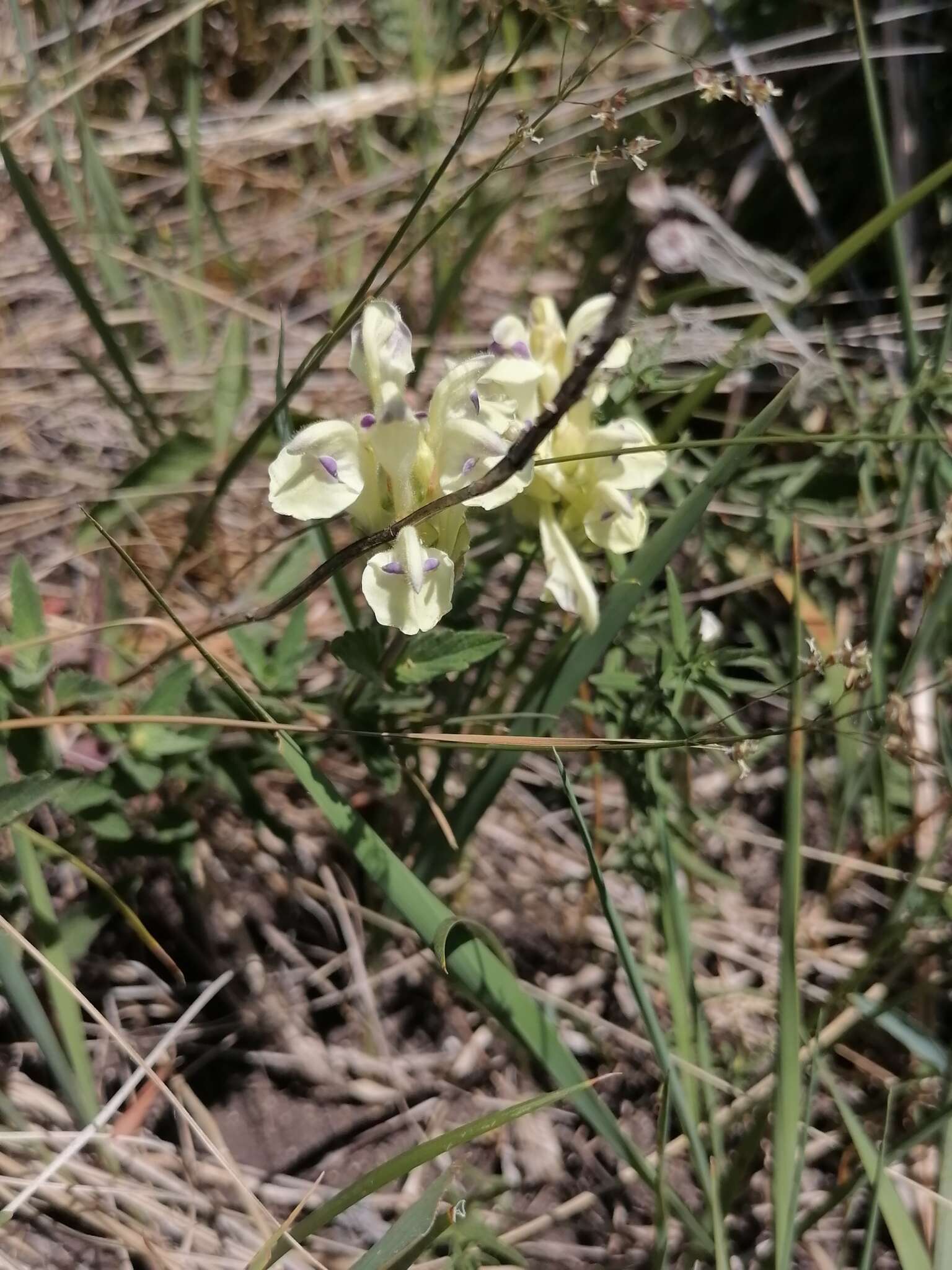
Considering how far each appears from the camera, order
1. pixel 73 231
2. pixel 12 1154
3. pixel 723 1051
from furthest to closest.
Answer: pixel 73 231, pixel 723 1051, pixel 12 1154

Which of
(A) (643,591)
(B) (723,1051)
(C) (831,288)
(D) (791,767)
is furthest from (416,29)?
(B) (723,1051)

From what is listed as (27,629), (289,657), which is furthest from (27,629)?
(289,657)

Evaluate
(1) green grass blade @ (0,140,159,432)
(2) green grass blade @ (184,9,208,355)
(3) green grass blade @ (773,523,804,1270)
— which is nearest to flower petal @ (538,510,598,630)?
(3) green grass blade @ (773,523,804,1270)

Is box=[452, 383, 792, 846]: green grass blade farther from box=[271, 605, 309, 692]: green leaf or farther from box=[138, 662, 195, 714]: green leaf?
box=[138, 662, 195, 714]: green leaf

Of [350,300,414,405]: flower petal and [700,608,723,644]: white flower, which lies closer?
[350,300,414,405]: flower petal

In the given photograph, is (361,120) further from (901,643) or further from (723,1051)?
(723,1051)
